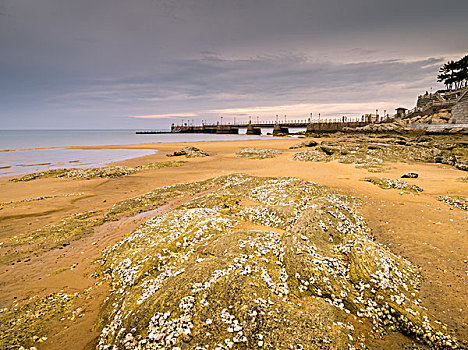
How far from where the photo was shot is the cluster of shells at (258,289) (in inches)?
140

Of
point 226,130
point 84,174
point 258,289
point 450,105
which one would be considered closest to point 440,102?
point 450,105

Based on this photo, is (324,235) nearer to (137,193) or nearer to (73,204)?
(137,193)

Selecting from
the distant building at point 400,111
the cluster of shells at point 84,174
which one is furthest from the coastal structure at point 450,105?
the cluster of shells at point 84,174

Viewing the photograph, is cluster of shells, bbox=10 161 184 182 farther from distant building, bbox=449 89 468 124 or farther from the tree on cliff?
the tree on cliff

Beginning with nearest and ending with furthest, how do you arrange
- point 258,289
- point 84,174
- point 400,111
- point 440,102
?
point 258,289 → point 84,174 → point 440,102 → point 400,111

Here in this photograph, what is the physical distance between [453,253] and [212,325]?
6.92m

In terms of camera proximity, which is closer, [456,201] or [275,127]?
[456,201]

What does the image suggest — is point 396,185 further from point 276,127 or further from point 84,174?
point 276,127

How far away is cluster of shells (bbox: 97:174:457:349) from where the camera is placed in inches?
140

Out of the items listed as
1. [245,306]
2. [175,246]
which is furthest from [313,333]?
[175,246]

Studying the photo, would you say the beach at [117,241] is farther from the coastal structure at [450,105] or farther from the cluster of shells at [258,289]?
the coastal structure at [450,105]

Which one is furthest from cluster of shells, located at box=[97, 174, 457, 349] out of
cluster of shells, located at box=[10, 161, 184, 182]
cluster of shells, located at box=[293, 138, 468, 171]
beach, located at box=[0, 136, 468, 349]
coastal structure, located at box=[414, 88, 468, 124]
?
coastal structure, located at box=[414, 88, 468, 124]

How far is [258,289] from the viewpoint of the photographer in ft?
13.9

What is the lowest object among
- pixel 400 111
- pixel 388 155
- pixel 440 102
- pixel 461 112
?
pixel 388 155
